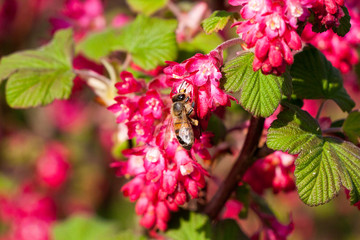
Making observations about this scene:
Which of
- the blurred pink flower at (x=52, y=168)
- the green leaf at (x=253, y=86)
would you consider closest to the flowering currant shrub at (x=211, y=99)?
the green leaf at (x=253, y=86)

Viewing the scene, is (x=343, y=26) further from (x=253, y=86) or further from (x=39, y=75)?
(x=39, y=75)

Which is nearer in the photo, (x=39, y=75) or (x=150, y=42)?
(x=39, y=75)

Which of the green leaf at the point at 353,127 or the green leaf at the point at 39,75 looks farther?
the green leaf at the point at 39,75

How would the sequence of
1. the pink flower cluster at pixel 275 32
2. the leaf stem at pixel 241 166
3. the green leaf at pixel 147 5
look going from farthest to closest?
the green leaf at pixel 147 5
the leaf stem at pixel 241 166
the pink flower cluster at pixel 275 32

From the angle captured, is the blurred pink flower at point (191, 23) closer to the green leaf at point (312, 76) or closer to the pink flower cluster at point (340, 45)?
the pink flower cluster at point (340, 45)

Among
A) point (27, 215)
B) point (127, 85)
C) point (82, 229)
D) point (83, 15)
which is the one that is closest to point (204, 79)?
point (127, 85)

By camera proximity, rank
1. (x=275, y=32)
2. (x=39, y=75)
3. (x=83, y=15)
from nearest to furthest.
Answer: (x=275, y=32), (x=39, y=75), (x=83, y=15)
